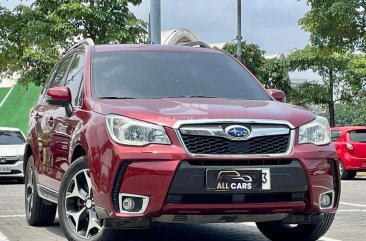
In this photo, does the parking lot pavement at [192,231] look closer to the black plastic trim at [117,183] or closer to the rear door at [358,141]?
the black plastic trim at [117,183]

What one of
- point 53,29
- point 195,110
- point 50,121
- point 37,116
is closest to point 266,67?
point 53,29

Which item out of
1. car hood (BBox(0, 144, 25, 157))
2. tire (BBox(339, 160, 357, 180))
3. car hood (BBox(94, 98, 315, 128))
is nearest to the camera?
car hood (BBox(94, 98, 315, 128))

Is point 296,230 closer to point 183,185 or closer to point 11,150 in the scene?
point 183,185

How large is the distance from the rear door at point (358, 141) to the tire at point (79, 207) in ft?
51.8

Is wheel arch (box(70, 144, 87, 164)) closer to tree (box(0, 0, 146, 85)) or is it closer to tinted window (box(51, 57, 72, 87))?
tinted window (box(51, 57, 72, 87))

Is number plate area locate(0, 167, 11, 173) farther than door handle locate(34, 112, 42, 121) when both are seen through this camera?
Yes

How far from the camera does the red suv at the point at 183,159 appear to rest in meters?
5.70

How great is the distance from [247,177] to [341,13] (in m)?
19.9

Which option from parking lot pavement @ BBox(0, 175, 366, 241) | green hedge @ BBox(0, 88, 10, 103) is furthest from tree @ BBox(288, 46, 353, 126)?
parking lot pavement @ BBox(0, 175, 366, 241)

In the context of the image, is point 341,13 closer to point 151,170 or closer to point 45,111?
point 45,111

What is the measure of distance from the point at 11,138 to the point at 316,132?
14225 millimetres

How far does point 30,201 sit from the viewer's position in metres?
8.77

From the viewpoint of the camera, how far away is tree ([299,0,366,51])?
81.6 feet

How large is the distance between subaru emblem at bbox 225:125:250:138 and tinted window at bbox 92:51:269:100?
3.67 feet
